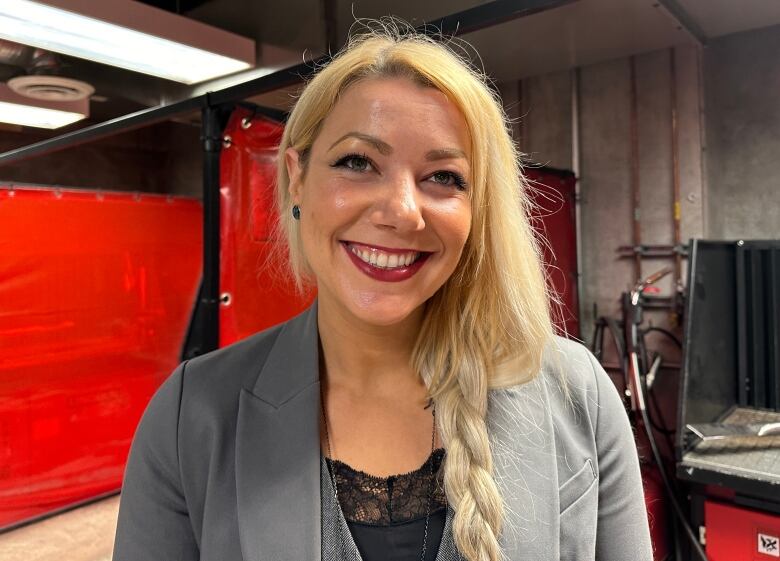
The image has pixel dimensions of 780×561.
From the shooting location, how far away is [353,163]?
3.02 feet

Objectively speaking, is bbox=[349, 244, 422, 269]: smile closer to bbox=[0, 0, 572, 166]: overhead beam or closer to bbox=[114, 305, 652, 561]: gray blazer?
bbox=[114, 305, 652, 561]: gray blazer

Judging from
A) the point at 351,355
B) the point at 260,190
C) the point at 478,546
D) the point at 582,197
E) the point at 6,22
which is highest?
the point at 6,22

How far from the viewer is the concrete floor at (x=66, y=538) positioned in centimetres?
354

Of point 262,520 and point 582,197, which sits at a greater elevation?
point 582,197

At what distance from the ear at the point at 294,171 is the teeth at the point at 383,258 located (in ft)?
0.66

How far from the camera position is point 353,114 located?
923 millimetres

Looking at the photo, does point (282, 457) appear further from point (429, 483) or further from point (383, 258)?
point (383, 258)

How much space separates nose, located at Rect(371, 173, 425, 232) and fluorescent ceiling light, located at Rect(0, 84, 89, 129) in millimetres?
3489

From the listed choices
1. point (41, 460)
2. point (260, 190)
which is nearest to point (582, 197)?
point (260, 190)

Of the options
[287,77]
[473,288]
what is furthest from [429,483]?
[287,77]

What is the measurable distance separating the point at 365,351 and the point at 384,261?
0.21 m

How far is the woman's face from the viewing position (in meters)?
0.89

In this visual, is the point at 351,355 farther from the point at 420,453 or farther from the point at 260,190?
the point at 260,190

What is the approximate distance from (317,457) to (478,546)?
28 centimetres
